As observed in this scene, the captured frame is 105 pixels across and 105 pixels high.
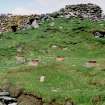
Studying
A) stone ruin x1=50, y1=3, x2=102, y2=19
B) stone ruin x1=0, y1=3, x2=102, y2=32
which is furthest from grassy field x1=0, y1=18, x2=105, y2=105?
stone ruin x1=50, y1=3, x2=102, y2=19

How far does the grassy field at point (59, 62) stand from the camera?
21.5 meters

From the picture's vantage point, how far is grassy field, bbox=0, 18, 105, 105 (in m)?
21.5

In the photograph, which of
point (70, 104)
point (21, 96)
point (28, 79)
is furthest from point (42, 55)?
point (70, 104)

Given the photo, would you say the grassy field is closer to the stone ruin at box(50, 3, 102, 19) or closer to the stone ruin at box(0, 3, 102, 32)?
the stone ruin at box(0, 3, 102, 32)

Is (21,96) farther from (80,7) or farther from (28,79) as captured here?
(80,7)

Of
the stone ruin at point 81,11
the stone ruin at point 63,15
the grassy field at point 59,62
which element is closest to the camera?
the grassy field at point 59,62

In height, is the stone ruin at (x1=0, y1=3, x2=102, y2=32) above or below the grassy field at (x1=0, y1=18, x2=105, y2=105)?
above

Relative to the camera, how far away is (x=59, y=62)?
85.0 feet

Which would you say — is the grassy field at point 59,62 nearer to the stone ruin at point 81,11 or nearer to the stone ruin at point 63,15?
the stone ruin at point 63,15

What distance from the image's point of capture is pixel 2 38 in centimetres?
3606

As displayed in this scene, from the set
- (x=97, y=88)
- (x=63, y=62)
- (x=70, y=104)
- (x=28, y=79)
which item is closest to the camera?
(x=70, y=104)

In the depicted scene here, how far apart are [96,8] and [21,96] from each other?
21.6m

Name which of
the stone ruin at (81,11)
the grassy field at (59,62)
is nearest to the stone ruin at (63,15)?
the stone ruin at (81,11)

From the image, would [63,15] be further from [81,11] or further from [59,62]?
[59,62]
